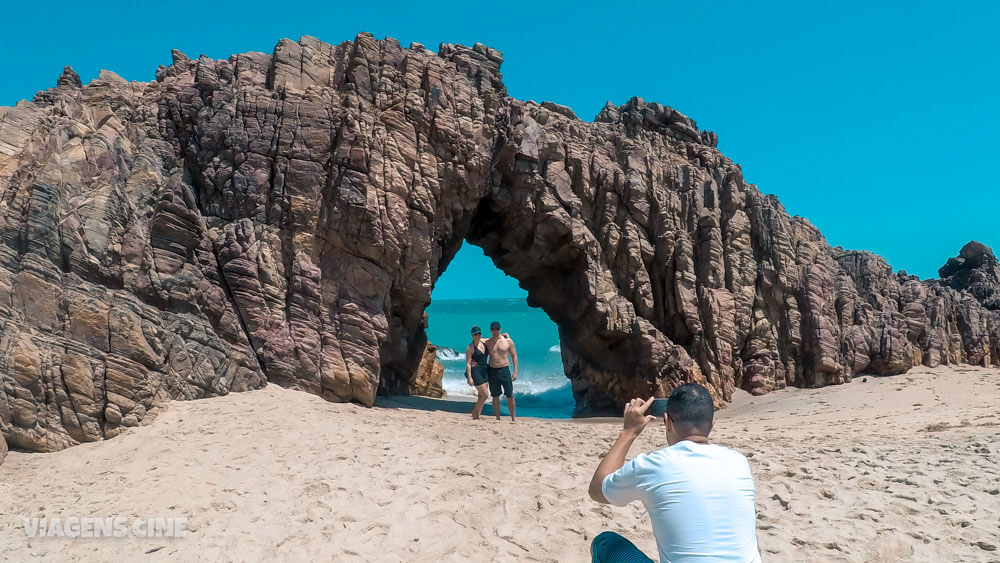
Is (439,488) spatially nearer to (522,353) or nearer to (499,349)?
(499,349)

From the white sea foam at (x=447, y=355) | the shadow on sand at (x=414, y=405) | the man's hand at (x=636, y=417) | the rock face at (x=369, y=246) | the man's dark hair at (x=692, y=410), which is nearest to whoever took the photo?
the man's dark hair at (x=692, y=410)

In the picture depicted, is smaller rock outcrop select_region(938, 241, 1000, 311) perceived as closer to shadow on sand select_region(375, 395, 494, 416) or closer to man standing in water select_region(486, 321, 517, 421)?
shadow on sand select_region(375, 395, 494, 416)

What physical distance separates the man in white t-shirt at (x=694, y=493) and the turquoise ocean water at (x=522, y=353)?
15843mm

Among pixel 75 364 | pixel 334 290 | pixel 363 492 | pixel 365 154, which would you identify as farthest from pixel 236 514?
pixel 365 154

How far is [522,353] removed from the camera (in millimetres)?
56062

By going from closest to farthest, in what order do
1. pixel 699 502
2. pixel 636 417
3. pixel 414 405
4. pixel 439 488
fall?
pixel 699 502 < pixel 636 417 < pixel 439 488 < pixel 414 405

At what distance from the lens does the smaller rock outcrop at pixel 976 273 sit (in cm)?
1935

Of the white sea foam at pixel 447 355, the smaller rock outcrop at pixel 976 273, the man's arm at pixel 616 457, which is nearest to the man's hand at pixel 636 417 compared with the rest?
the man's arm at pixel 616 457

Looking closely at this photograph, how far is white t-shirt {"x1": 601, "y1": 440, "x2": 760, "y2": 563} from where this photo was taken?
258 centimetres

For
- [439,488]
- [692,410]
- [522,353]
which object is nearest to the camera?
[692,410]

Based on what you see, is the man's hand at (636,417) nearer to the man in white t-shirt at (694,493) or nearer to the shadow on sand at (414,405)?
the man in white t-shirt at (694,493)

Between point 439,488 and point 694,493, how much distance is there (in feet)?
15.2

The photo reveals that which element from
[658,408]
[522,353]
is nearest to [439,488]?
[658,408]

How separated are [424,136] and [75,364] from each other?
297 inches
